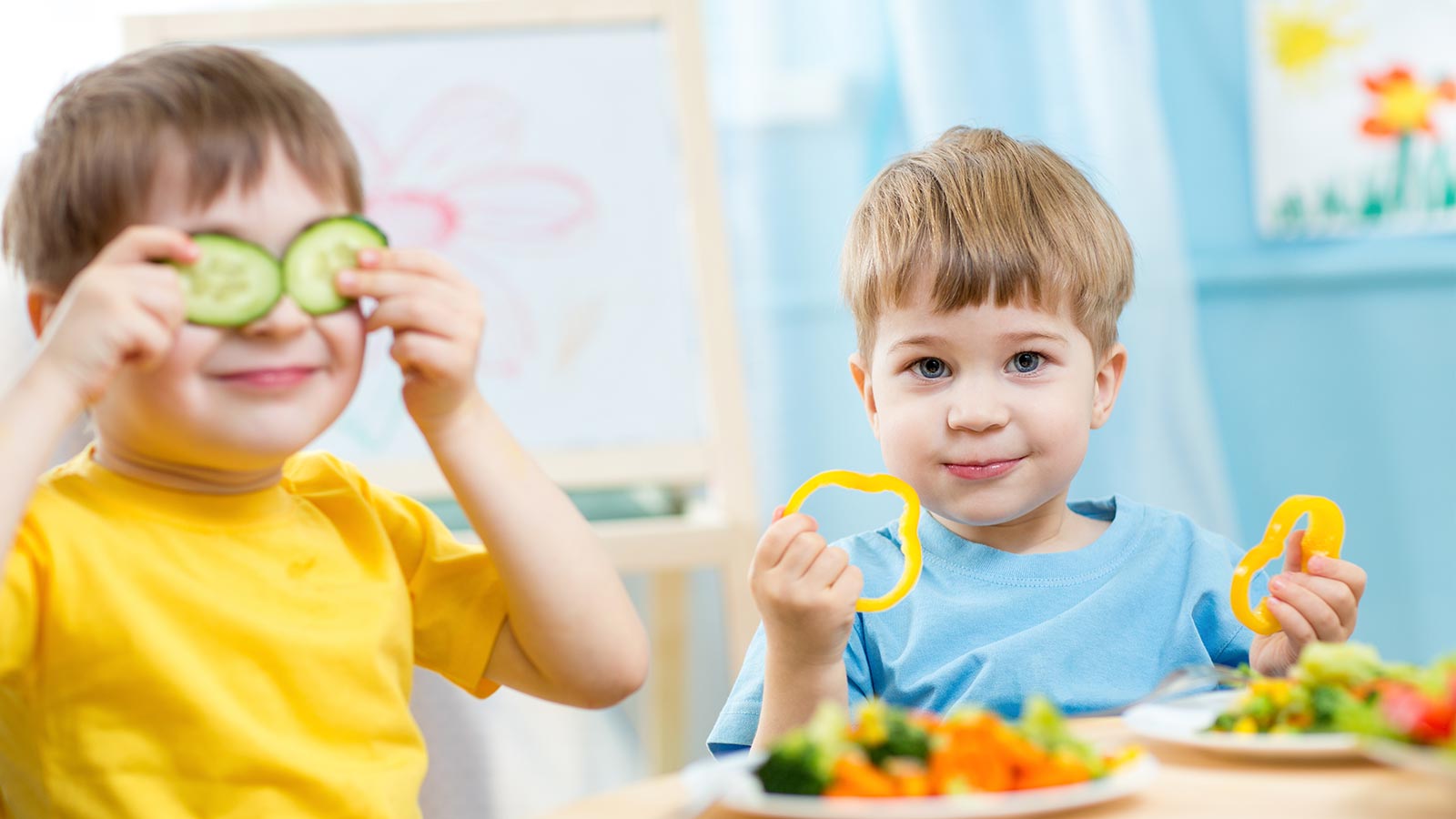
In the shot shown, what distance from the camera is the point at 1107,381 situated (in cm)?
127

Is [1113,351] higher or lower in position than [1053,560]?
higher

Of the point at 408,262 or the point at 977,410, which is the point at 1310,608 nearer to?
the point at 977,410

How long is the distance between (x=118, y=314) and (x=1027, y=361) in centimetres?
72

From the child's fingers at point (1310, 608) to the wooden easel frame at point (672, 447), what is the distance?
96 cm

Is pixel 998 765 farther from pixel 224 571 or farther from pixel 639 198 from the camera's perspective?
pixel 639 198

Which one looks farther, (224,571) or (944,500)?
(944,500)

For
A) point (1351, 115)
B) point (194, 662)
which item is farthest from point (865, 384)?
point (1351, 115)

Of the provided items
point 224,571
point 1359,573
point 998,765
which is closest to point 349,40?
point 224,571

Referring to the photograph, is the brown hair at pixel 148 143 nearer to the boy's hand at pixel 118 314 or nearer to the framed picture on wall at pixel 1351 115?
the boy's hand at pixel 118 314

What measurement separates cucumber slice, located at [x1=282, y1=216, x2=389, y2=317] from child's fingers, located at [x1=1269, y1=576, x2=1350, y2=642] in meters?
0.68

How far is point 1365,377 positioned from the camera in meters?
2.58

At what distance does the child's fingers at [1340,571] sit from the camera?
1.02 m

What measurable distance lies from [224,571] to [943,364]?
599 mm

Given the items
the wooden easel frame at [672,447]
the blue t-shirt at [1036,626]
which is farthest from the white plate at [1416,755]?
the wooden easel frame at [672,447]
